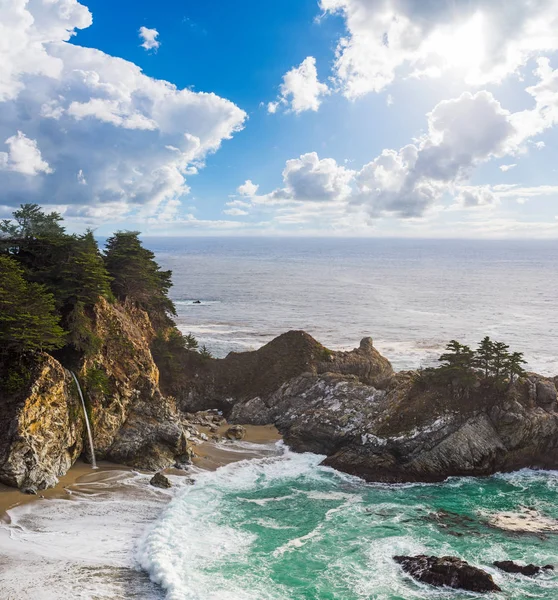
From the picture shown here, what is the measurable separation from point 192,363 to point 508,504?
31415 mm

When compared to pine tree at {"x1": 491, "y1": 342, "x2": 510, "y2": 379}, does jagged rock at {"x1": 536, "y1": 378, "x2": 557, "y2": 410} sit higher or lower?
lower

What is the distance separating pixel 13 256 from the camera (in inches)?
1501

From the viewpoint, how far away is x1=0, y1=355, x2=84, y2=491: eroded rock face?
1056 inches

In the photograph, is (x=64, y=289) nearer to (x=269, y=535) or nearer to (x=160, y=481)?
(x=160, y=481)

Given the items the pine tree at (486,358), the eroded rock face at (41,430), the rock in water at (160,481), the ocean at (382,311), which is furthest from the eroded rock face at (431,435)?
the ocean at (382,311)

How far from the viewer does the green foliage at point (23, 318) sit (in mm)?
28359

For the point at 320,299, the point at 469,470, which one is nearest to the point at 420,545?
the point at 469,470

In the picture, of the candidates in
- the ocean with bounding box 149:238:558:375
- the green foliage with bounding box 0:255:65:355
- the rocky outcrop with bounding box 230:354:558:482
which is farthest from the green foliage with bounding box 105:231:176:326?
the rocky outcrop with bounding box 230:354:558:482

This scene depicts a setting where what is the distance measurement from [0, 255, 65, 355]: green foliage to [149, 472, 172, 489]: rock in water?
10302mm

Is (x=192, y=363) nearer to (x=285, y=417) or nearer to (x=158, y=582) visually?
(x=285, y=417)

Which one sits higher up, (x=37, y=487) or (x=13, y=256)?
(x=13, y=256)

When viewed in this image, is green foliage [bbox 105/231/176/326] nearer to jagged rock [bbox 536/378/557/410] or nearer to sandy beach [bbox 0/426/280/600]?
sandy beach [bbox 0/426/280/600]

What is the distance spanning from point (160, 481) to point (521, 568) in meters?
20.2

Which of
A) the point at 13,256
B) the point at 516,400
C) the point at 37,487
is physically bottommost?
the point at 37,487
